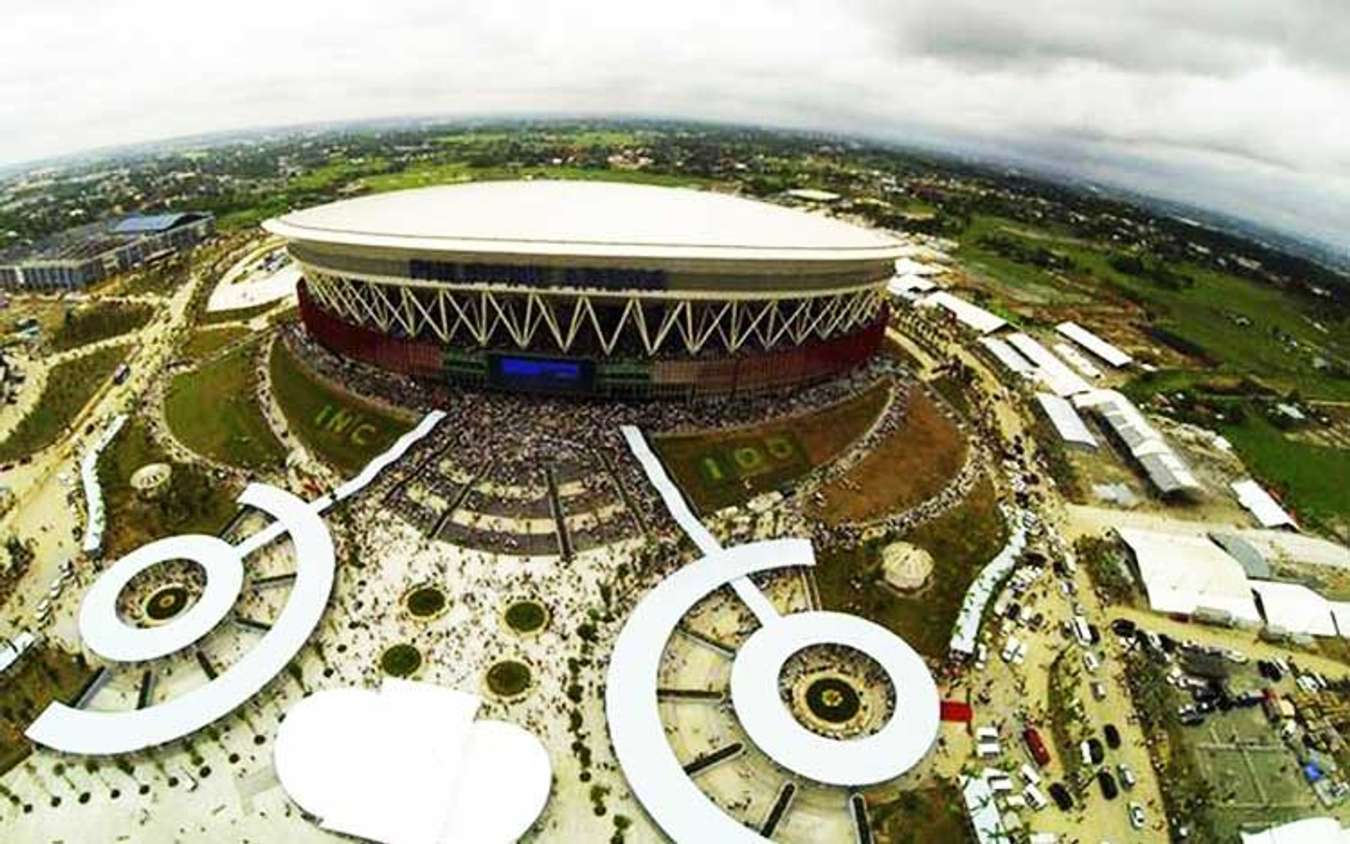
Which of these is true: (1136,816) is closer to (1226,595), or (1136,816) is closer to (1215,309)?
(1226,595)

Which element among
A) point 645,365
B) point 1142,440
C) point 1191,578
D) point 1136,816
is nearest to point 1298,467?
point 1142,440

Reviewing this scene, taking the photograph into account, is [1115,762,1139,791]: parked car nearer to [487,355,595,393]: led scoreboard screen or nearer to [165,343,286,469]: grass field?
[487,355,595,393]: led scoreboard screen

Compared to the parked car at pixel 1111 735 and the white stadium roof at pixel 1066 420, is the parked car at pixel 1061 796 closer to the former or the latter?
the parked car at pixel 1111 735

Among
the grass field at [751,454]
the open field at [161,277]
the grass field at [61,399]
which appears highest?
the grass field at [751,454]

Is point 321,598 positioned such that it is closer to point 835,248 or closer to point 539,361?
point 539,361
